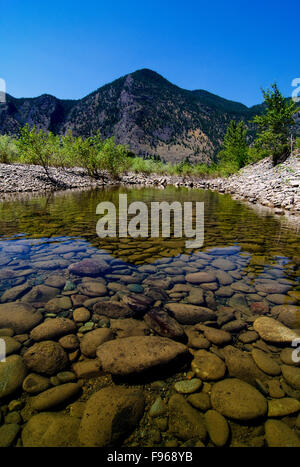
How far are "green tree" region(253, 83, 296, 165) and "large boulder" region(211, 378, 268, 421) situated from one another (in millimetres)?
29804

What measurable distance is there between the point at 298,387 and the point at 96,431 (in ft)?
5.87

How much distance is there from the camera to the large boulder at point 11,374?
6.25ft

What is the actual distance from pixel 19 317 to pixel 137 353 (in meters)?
1.68

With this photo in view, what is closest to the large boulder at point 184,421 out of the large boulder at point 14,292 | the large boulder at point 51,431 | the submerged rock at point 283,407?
the submerged rock at point 283,407

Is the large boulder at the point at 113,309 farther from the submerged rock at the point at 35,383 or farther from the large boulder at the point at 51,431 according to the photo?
the large boulder at the point at 51,431

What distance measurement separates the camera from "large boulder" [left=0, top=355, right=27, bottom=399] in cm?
191

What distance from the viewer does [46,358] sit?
2236 mm

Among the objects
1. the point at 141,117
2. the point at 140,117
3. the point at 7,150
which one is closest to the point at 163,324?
the point at 7,150

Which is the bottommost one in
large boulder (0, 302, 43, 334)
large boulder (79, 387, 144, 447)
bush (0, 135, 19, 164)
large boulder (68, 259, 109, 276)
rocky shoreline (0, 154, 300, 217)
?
large boulder (79, 387, 144, 447)

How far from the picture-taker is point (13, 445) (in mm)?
1485

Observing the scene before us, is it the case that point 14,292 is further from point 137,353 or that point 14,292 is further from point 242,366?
point 242,366

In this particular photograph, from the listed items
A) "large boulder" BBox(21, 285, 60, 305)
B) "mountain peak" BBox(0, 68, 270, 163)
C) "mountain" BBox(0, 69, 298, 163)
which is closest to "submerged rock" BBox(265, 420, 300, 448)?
"large boulder" BBox(21, 285, 60, 305)

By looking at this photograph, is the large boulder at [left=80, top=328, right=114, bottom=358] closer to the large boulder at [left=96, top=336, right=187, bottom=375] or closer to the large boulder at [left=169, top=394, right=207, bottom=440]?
the large boulder at [left=96, top=336, right=187, bottom=375]

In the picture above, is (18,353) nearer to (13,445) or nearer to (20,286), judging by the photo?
(13,445)
